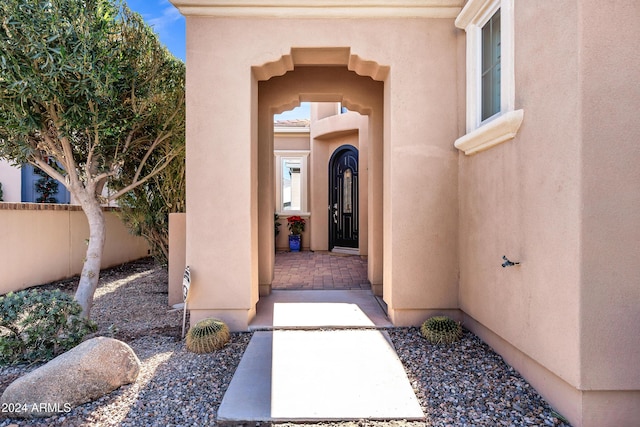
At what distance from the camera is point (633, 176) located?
7.71 ft

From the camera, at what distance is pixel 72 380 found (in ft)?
9.01

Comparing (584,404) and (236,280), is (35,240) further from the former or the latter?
(584,404)

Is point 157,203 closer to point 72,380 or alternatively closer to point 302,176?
point 72,380

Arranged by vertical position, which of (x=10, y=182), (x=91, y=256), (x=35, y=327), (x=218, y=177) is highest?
(x=10, y=182)

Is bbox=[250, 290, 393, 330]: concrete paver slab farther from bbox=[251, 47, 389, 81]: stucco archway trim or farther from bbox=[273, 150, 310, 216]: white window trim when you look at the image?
bbox=[273, 150, 310, 216]: white window trim

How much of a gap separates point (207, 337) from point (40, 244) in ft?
18.1

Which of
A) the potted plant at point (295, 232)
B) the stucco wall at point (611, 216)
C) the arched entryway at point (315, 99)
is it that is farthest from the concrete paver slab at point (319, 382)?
the potted plant at point (295, 232)

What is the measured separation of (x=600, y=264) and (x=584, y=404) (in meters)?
1.02

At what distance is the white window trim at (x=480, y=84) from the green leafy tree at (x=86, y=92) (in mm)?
3960

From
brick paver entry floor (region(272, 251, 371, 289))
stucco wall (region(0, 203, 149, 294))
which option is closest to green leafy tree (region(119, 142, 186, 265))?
stucco wall (region(0, 203, 149, 294))

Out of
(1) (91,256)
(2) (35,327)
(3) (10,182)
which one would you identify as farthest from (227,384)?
(3) (10,182)

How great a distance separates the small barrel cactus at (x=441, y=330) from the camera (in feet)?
12.4

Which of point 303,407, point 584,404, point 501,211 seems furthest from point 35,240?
point 584,404

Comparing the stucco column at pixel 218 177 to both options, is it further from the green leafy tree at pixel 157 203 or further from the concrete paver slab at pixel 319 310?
the green leafy tree at pixel 157 203
